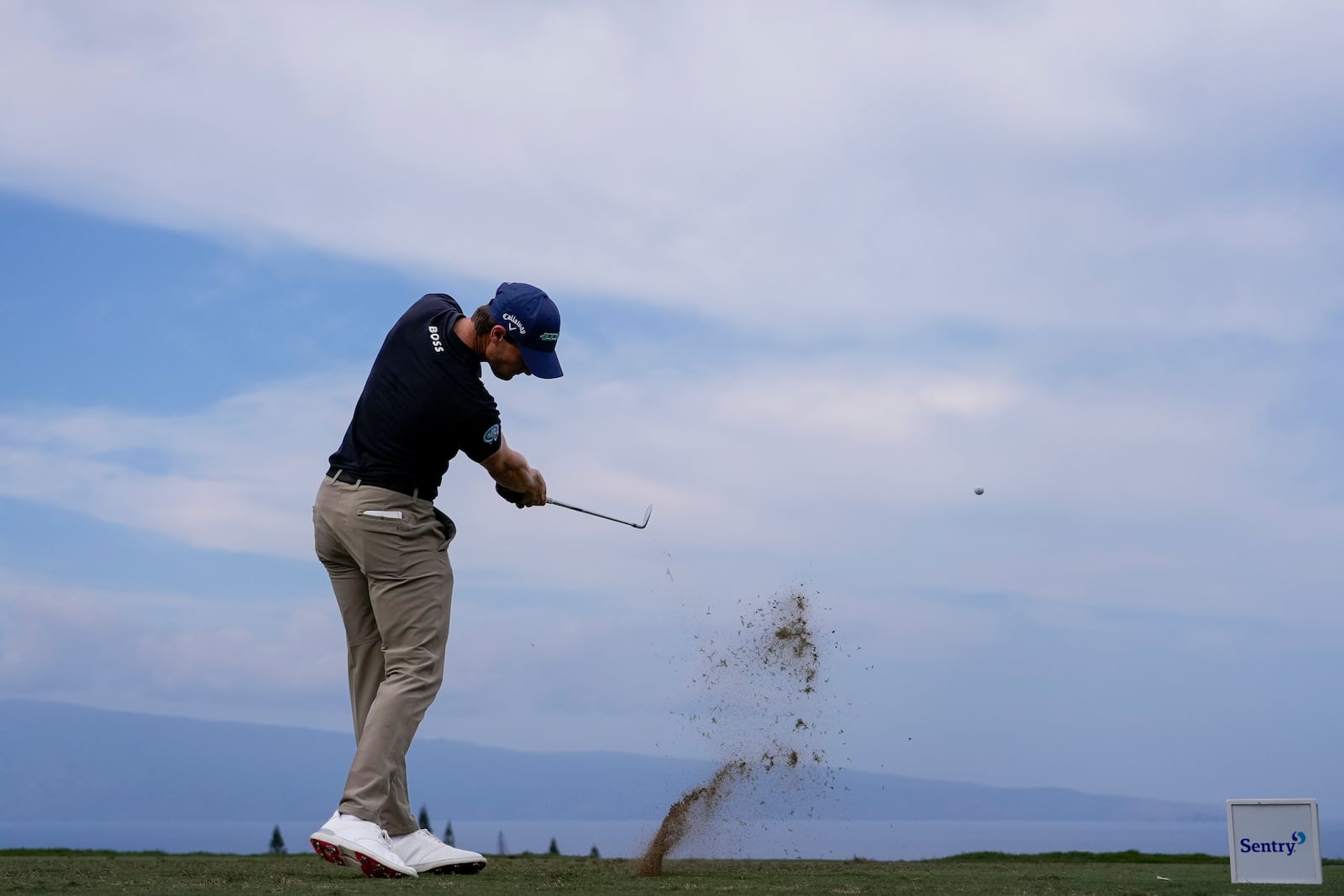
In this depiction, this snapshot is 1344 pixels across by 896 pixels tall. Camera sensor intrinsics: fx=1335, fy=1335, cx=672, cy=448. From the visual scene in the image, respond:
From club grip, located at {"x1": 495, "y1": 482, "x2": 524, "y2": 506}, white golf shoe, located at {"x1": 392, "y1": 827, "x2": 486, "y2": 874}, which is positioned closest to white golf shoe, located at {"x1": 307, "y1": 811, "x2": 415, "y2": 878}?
white golf shoe, located at {"x1": 392, "y1": 827, "x2": 486, "y2": 874}

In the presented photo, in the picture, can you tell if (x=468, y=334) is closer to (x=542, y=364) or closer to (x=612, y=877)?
(x=542, y=364)

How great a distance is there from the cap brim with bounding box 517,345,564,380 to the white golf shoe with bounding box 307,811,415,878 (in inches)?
66.6

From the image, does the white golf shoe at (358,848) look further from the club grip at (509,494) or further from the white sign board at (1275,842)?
the white sign board at (1275,842)

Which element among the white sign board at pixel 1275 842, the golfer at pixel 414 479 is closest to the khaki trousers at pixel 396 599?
the golfer at pixel 414 479

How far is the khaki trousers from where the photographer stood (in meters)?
4.71

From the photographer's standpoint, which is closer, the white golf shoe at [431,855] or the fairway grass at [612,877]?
the fairway grass at [612,877]

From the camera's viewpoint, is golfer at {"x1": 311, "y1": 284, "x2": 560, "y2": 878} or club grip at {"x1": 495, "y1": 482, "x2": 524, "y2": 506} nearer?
golfer at {"x1": 311, "y1": 284, "x2": 560, "y2": 878}

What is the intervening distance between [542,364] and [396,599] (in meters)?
1.01

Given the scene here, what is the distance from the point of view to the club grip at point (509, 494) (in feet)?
17.2

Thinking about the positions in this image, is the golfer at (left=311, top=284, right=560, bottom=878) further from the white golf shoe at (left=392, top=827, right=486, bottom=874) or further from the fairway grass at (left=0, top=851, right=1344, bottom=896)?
the fairway grass at (left=0, top=851, right=1344, bottom=896)

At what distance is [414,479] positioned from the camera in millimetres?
4836

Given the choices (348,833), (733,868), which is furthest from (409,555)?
(733,868)

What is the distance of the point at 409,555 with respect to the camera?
4.84 metres

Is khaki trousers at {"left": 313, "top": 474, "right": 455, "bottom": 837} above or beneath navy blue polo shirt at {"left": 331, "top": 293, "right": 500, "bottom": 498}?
beneath
